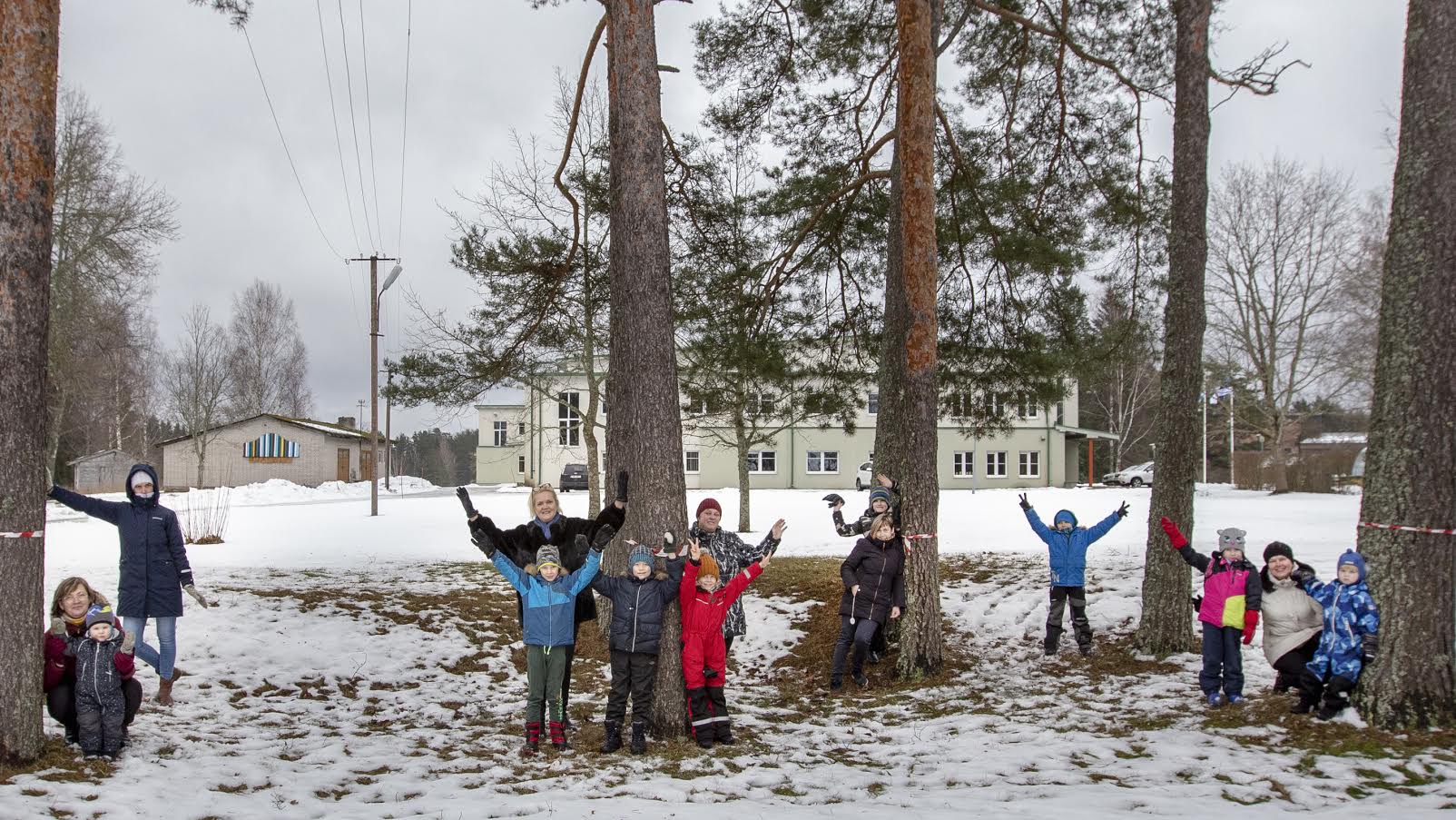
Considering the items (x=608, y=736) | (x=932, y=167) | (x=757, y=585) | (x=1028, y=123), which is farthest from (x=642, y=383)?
(x=1028, y=123)

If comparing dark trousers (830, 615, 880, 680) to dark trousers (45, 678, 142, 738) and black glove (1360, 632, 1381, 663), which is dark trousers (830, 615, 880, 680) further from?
dark trousers (45, 678, 142, 738)

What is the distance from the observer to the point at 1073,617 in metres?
8.25

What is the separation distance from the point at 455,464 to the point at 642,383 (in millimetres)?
89505

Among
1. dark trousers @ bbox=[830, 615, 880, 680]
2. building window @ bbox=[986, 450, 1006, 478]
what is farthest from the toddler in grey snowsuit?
building window @ bbox=[986, 450, 1006, 478]

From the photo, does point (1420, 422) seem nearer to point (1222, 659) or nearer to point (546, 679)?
point (1222, 659)

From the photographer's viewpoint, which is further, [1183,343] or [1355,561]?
[1183,343]

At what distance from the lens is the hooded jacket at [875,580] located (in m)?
7.49

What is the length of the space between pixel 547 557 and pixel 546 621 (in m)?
0.42

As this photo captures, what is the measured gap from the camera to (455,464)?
91.3 meters

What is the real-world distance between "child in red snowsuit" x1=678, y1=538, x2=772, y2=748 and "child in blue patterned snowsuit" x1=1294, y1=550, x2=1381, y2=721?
142 inches

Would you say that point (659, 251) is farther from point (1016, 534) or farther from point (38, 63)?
point (1016, 534)

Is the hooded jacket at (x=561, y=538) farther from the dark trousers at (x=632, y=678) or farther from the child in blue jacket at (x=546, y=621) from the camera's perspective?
the dark trousers at (x=632, y=678)

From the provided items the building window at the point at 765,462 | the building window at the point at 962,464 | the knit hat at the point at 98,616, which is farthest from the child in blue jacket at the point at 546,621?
the building window at the point at 962,464

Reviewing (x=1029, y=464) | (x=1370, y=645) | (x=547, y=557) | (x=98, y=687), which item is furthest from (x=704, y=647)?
(x=1029, y=464)
